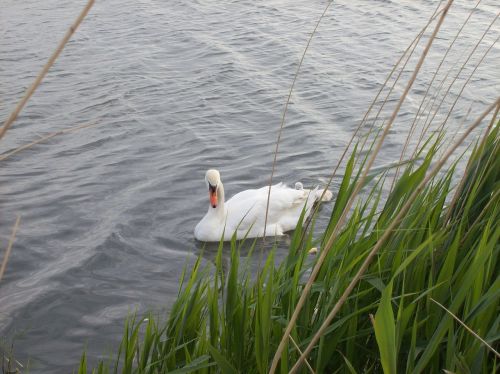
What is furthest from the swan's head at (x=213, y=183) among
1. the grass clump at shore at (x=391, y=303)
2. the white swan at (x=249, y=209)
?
the grass clump at shore at (x=391, y=303)

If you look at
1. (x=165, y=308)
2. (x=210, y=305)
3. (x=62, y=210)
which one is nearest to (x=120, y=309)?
(x=165, y=308)

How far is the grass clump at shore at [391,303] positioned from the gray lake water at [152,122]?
1.49 m

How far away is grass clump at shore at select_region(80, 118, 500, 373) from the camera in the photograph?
8.05 feet

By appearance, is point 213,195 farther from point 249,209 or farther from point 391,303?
point 391,303

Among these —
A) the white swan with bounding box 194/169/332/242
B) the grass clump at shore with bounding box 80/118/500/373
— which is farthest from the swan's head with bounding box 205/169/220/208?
the grass clump at shore with bounding box 80/118/500/373

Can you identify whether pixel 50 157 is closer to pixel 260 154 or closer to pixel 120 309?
pixel 260 154

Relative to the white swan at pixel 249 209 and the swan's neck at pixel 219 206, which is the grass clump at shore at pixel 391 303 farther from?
the swan's neck at pixel 219 206

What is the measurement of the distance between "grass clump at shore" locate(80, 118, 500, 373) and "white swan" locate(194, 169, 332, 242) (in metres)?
2.98

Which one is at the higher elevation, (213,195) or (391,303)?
(391,303)

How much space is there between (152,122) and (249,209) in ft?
9.65

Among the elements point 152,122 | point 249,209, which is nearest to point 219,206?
point 249,209

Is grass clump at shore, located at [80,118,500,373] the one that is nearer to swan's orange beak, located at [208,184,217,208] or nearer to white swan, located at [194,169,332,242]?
white swan, located at [194,169,332,242]

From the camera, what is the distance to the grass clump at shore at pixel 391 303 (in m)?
2.46

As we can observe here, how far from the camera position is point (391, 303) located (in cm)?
278
